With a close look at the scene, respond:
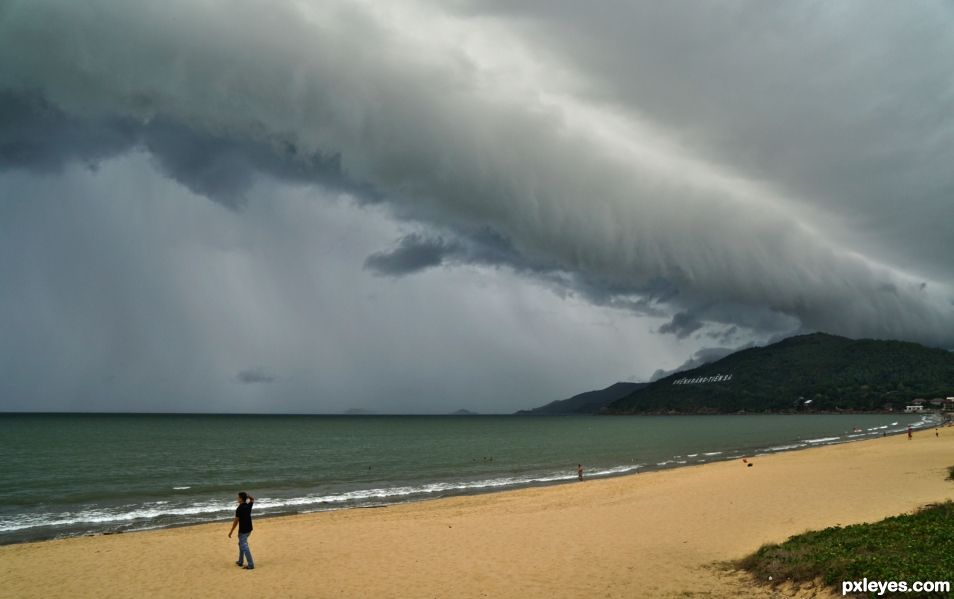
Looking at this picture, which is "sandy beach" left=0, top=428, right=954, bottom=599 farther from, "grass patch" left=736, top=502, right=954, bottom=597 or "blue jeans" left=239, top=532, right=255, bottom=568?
"grass patch" left=736, top=502, right=954, bottom=597

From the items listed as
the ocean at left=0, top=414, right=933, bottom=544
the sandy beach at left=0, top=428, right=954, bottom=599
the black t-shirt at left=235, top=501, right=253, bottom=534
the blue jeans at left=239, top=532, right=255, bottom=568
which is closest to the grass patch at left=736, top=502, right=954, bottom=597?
the sandy beach at left=0, top=428, right=954, bottom=599

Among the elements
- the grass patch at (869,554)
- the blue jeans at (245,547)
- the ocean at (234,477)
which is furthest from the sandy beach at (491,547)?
the ocean at (234,477)

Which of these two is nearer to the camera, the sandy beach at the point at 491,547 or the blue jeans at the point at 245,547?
the sandy beach at the point at 491,547

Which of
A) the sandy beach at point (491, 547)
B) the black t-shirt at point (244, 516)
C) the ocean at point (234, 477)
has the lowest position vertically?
the ocean at point (234, 477)

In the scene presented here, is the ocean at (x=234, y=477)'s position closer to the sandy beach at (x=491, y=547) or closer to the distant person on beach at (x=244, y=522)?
the sandy beach at (x=491, y=547)

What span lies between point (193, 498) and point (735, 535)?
34177 millimetres

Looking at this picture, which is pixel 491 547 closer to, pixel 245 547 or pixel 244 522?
pixel 245 547

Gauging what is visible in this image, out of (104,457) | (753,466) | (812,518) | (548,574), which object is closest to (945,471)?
(753,466)

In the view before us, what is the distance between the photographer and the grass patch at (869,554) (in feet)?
38.0

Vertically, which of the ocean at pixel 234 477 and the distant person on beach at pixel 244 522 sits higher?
the distant person on beach at pixel 244 522

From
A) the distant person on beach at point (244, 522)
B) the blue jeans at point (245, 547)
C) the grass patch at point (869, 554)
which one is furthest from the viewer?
the blue jeans at point (245, 547)

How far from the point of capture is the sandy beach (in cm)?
1670

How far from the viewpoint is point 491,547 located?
21609 mm

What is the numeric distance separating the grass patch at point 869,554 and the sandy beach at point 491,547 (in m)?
1.06
